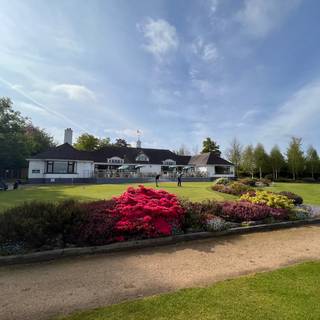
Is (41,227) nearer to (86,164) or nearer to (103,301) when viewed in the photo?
(103,301)

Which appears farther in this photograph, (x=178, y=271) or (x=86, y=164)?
(x=86, y=164)

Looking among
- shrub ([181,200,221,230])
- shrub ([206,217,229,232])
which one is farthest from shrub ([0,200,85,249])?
shrub ([206,217,229,232])

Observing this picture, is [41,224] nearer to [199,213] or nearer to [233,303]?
[233,303]

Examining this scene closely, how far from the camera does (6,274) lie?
409cm

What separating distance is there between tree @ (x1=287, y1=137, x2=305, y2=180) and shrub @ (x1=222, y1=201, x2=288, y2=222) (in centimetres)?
4406

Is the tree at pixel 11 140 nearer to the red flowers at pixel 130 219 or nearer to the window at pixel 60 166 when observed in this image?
the window at pixel 60 166

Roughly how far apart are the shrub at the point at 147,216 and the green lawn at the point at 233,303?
2454 millimetres

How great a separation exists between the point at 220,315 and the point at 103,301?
1.55 meters

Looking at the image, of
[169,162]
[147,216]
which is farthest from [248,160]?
[147,216]

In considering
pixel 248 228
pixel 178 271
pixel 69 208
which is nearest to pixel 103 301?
pixel 178 271

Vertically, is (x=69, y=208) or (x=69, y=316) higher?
(x=69, y=208)

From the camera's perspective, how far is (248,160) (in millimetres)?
47125

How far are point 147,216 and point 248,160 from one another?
147 feet

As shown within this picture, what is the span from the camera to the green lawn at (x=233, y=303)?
2812 mm
